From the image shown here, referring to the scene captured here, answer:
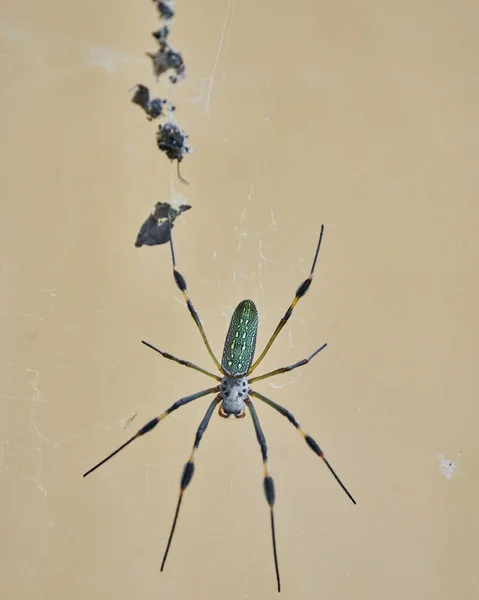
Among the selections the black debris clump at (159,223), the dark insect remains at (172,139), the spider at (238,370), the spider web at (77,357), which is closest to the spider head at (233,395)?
the spider at (238,370)

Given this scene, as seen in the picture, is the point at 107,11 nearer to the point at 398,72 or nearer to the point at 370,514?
the point at 398,72

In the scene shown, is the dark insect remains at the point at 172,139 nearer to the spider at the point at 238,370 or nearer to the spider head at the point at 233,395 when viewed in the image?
the spider at the point at 238,370

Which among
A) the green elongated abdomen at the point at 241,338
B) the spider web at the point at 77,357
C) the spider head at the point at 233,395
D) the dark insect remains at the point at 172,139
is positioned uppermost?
the dark insect remains at the point at 172,139

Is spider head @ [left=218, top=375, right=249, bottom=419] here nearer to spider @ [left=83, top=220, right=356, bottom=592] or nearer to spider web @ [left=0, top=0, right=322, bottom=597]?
spider @ [left=83, top=220, right=356, bottom=592]

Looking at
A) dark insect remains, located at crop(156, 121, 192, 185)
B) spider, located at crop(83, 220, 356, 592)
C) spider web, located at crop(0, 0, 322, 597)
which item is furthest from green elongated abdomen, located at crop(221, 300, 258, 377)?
dark insect remains, located at crop(156, 121, 192, 185)

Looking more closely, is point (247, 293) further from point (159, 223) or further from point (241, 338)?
point (241, 338)

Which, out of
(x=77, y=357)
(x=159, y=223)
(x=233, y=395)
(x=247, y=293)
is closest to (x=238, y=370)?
(x=233, y=395)
